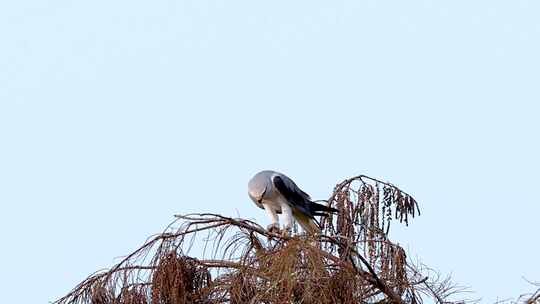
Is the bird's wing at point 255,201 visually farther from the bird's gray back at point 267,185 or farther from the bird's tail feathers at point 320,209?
the bird's tail feathers at point 320,209

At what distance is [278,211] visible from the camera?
35.4 ft

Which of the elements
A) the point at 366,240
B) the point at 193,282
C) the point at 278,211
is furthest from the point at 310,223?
the point at 193,282

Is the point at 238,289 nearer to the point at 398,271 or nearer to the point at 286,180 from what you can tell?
the point at 398,271

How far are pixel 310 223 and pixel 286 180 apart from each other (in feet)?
1.43

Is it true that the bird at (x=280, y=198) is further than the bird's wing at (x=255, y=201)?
No

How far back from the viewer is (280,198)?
10.6 metres

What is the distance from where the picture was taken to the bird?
34.5ft

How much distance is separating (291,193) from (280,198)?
0.31ft

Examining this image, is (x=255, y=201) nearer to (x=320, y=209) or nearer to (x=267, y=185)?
(x=267, y=185)

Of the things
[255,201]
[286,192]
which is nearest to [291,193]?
[286,192]

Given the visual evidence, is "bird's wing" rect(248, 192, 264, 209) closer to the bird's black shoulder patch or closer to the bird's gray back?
the bird's gray back

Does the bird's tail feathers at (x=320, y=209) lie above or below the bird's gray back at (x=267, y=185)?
below

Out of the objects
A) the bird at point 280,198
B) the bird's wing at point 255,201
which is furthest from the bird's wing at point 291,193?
the bird's wing at point 255,201

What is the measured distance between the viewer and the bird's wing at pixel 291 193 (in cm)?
1052
